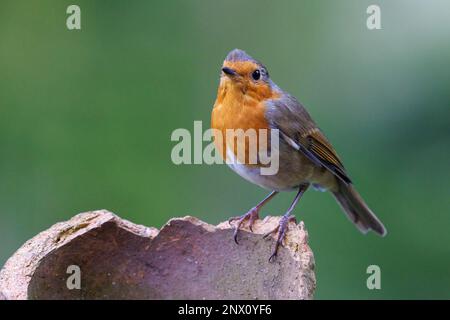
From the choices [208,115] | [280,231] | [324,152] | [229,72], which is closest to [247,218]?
[280,231]

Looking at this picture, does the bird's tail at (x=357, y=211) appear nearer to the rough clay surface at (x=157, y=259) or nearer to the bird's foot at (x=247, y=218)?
the bird's foot at (x=247, y=218)

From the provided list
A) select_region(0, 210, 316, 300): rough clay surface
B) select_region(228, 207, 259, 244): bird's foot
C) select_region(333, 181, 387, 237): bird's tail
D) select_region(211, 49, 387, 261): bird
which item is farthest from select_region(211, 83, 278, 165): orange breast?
select_region(333, 181, 387, 237): bird's tail

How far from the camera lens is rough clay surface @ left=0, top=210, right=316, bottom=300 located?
2.84 metres

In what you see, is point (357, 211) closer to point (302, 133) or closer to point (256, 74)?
point (302, 133)

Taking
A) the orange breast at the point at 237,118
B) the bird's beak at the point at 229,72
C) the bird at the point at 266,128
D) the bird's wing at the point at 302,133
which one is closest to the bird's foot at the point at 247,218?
the bird at the point at 266,128

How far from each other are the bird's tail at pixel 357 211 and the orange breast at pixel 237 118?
2.79 feet

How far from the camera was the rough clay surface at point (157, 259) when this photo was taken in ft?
9.33

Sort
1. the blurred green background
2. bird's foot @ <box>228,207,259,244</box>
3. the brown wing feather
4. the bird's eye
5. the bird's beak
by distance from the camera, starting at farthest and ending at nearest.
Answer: the blurred green background < the brown wing feather < the bird's eye < the bird's beak < bird's foot @ <box>228,207,259,244</box>

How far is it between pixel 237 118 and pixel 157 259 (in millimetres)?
911

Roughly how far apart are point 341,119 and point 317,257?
94 cm

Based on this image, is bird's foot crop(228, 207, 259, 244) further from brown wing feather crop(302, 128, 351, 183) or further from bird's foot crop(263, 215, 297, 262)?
brown wing feather crop(302, 128, 351, 183)

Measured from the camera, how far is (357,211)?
4.35m

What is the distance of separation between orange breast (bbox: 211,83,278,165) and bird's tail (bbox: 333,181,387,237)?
852mm

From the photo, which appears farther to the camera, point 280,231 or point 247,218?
point 247,218
